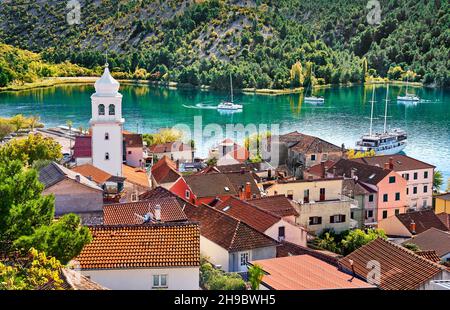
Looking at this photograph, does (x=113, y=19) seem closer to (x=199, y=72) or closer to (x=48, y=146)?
(x=199, y=72)

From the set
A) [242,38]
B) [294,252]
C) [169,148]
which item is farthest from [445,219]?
[242,38]

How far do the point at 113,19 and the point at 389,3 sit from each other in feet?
53.2

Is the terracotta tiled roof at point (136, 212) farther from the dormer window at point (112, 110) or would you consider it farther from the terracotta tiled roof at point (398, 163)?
the terracotta tiled roof at point (398, 163)

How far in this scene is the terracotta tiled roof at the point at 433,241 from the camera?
7.01 m

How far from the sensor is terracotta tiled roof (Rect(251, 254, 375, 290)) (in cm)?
346

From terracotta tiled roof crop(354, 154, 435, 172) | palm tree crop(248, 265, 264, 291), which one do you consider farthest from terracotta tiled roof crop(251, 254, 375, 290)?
terracotta tiled roof crop(354, 154, 435, 172)

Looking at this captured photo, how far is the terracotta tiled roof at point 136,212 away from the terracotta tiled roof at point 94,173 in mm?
2914

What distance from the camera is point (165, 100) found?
30016mm

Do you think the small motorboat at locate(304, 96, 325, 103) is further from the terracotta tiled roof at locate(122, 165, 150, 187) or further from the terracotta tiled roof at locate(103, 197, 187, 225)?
the terracotta tiled roof at locate(103, 197, 187, 225)

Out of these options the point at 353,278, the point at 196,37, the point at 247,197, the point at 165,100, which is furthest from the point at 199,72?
the point at 353,278

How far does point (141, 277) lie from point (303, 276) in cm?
78

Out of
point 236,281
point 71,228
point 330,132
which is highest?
point 71,228

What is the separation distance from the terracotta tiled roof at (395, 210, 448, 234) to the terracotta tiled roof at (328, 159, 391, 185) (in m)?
1.14

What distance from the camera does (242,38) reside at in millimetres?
40094
